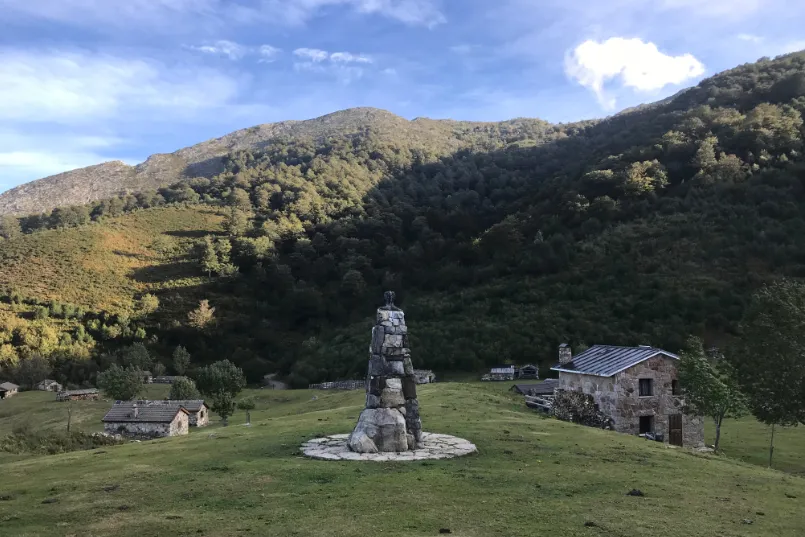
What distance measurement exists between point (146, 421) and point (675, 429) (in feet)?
108

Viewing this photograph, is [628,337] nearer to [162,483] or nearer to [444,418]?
[444,418]

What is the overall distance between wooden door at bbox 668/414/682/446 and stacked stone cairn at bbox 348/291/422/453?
57.3 ft

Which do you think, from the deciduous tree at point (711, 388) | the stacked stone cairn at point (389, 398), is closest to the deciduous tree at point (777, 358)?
the deciduous tree at point (711, 388)

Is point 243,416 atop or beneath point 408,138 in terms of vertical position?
beneath

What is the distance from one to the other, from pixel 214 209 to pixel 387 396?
124538 millimetres

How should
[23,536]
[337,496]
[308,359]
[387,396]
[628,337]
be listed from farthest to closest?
1. [308,359]
2. [628,337]
3. [387,396]
4. [337,496]
5. [23,536]

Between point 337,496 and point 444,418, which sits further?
point 444,418

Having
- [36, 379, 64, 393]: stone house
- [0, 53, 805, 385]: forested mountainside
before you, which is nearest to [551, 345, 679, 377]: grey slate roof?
[0, 53, 805, 385]: forested mountainside

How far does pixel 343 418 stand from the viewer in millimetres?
27859

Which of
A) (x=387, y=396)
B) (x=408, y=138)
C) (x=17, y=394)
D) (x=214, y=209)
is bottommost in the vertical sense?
(x=17, y=394)

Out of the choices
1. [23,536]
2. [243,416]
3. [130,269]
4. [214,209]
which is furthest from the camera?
[214,209]

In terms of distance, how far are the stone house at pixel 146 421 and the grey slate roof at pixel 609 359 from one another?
2591cm

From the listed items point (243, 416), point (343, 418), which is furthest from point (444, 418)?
point (243, 416)

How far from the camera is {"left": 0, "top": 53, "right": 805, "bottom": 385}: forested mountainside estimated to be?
69.1m
